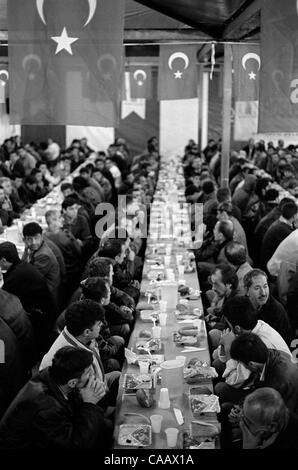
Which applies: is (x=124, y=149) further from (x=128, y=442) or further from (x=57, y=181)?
(x=128, y=442)

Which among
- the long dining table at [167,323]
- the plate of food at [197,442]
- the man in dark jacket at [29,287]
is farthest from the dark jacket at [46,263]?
the plate of food at [197,442]

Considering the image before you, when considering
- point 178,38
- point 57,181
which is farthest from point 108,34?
point 57,181

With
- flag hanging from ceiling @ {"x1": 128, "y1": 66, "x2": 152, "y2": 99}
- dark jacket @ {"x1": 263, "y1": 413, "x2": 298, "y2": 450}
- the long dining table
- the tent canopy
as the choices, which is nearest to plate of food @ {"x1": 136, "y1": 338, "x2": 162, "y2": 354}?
the long dining table

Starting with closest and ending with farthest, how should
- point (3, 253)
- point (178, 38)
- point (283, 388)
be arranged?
point (283, 388)
point (3, 253)
point (178, 38)

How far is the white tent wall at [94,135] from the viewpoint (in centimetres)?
2367

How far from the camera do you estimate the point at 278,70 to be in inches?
228

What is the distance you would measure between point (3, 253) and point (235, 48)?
5754mm

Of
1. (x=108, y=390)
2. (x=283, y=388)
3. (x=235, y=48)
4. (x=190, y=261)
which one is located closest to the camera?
(x=283, y=388)

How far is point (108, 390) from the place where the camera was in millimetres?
4965

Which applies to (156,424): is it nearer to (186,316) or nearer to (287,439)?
(287,439)

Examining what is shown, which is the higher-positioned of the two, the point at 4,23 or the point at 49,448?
the point at 4,23

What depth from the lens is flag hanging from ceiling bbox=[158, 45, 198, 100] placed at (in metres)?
11.4

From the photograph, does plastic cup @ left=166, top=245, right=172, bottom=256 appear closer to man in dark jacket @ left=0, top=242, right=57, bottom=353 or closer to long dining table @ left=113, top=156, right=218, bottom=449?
long dining table @ left=113, top=156, right=218, bottom=449

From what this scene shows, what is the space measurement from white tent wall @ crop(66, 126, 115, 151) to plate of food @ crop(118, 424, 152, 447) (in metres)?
20.0
